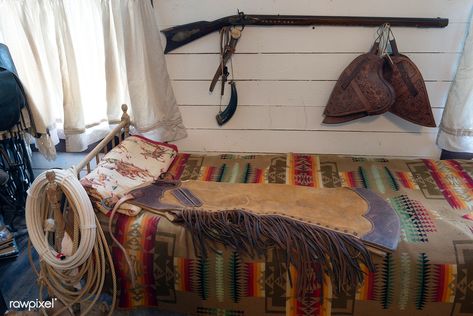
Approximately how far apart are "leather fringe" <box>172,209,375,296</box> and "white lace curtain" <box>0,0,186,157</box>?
2.63 feet

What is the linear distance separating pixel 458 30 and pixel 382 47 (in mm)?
354

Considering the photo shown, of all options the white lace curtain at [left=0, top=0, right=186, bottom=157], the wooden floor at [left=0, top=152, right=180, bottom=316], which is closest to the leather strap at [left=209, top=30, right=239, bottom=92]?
the white lace curtain at [left=0, top=0, right=186, bottom=157]

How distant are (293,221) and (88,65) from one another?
4.43ft

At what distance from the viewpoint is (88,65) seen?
6.65ft

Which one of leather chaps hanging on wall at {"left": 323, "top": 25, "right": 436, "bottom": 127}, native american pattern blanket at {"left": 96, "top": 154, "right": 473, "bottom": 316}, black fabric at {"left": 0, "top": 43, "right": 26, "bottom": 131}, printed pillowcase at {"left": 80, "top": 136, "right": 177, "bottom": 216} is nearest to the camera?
native american pattern blanket at {"left": 96, "top": 154, "right": 473, "bottom": 316}

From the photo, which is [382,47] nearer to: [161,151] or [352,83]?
[352,83]

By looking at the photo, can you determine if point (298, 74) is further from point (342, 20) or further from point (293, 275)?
point (293, 275)

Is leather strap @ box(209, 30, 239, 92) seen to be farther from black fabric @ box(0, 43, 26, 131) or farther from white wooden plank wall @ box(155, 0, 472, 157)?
black fabric @ box(0, 43, 26, 131)

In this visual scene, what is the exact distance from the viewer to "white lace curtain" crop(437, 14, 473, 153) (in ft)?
5.97

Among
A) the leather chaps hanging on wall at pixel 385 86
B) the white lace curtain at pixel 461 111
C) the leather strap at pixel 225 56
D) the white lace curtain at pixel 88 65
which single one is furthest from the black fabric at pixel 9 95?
the white lace curtain at pixel 461 111

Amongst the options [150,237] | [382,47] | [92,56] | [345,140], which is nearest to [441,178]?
[345,140]

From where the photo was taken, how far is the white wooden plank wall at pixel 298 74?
1.87 m

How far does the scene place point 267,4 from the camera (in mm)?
1893

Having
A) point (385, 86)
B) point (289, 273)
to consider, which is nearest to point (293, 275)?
point (289, 273)
